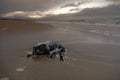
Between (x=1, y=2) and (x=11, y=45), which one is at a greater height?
(x=1, y=2)

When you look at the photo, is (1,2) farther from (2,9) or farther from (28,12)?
(28,12)

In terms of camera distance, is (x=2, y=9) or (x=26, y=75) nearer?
(x=26, y=75)

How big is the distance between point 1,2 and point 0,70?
0.36 m

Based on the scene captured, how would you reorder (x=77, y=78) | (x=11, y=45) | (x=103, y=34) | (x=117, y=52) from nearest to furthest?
(x=77, y=78) → (x=117, y=52) → (x=11, y=45) → (x=103, y=34)

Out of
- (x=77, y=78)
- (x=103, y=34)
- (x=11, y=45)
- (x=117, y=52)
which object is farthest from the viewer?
(x=103, y=34)

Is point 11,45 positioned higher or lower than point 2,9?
lower

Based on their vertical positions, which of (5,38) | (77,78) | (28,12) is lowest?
(77,78)

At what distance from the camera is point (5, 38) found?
119 centimetres

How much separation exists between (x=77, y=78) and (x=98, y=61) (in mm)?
206

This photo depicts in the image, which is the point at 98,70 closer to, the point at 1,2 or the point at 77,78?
the point at 77,78

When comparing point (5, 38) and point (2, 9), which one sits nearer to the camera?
point (2, 9)

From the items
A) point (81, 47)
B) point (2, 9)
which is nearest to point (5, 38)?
point (2, 9)

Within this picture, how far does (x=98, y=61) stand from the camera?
93cm

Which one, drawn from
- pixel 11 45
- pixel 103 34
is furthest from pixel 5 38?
pixel 103 34
